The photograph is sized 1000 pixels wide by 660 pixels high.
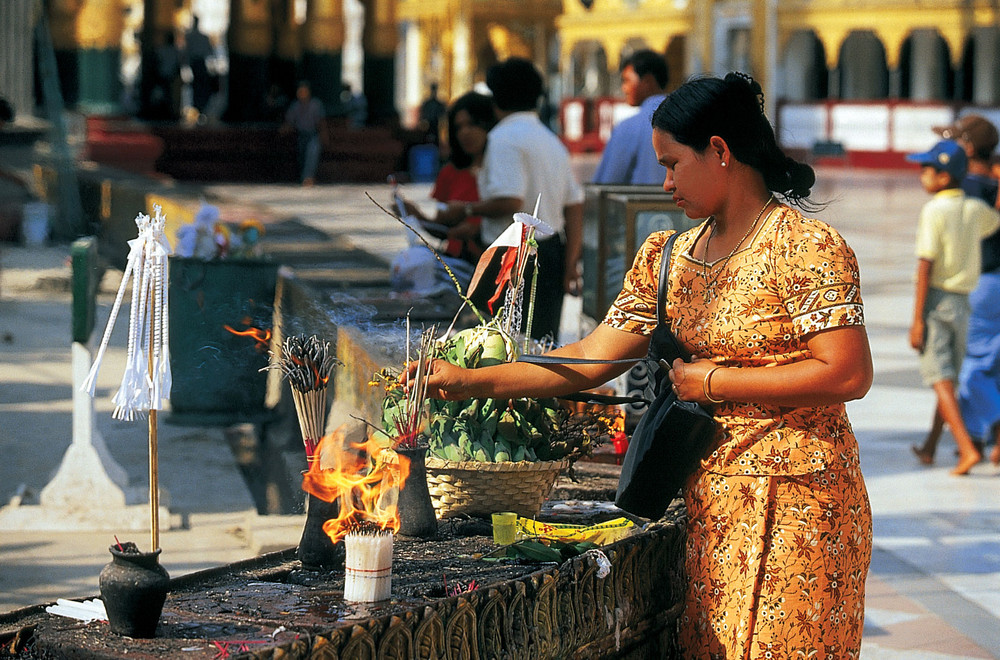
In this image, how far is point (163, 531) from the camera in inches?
233

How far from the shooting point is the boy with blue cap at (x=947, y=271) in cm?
695

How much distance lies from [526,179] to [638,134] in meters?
0.55

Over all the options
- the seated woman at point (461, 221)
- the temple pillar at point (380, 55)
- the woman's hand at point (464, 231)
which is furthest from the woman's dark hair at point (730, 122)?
the temple pillar at point (380, 55)

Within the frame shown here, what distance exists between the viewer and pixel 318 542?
298 centimetres

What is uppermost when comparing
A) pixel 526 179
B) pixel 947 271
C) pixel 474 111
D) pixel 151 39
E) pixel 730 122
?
pixel 151 39

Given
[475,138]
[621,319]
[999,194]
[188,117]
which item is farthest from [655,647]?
[188,117]

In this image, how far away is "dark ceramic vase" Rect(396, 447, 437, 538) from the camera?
319 cm

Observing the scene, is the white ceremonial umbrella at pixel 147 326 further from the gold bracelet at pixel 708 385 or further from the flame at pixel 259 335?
the gold bracelet at pixel 708 385

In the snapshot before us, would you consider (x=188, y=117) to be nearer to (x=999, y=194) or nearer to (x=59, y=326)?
(x=59, y=326)

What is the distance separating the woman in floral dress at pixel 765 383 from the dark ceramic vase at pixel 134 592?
105 cm

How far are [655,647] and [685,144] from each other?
4.16ft

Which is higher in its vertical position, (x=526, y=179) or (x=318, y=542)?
(x=526, y=179)

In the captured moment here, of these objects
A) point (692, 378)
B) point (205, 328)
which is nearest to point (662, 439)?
point (692, 378)

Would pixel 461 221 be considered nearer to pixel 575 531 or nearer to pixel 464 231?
pixel 464 231
